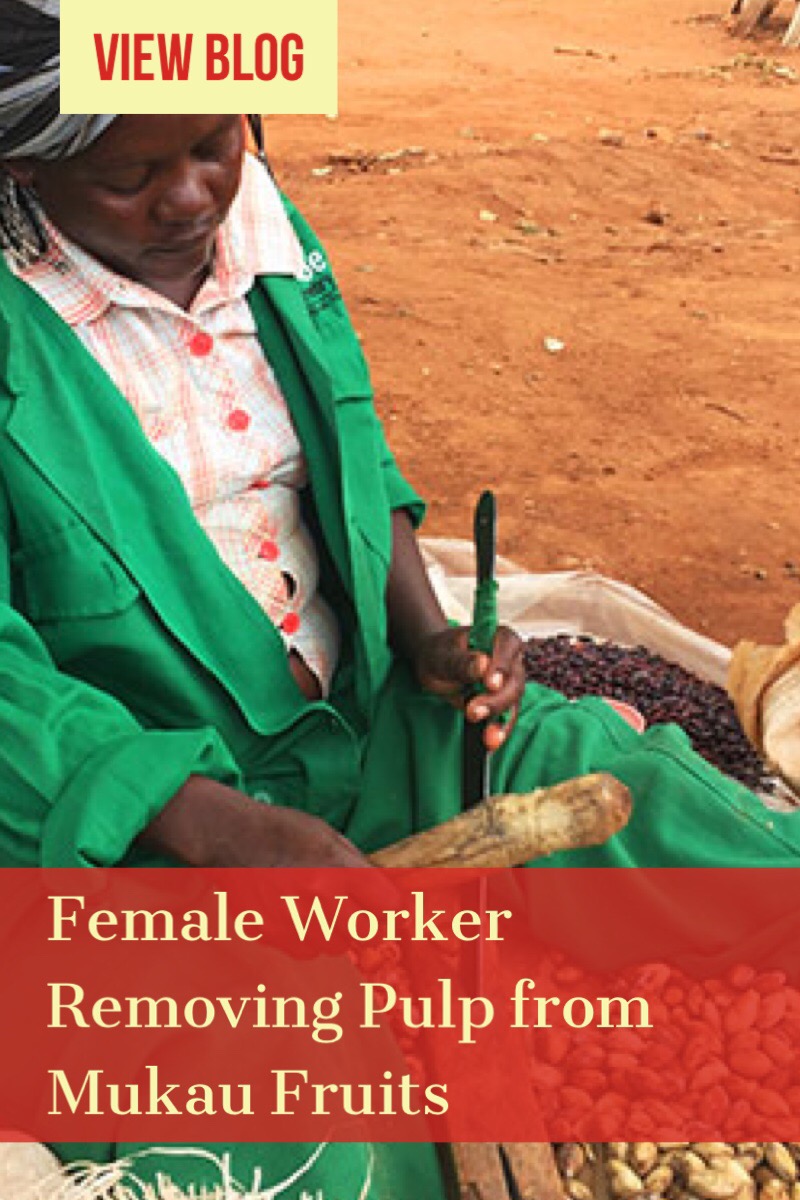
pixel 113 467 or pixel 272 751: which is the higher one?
pixel 113 467

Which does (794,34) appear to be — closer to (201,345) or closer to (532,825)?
(201,345)

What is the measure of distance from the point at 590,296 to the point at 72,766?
455 cm

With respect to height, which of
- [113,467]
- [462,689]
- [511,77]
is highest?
[113,467]

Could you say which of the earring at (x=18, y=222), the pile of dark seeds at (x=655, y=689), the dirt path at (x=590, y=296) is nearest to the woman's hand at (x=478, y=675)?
the earring at (x=18, y=222)

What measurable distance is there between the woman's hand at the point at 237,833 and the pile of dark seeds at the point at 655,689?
1.45 metres

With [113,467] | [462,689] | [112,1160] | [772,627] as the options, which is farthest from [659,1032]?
[772,627]

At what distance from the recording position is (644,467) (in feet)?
15.0

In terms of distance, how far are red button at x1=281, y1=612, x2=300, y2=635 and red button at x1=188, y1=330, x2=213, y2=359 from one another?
36 centimetres

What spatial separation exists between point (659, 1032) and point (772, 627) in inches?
A: 69.6

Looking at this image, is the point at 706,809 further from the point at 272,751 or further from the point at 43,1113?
the point at 43,1113

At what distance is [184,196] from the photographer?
1.82 metres

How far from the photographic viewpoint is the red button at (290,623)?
7.12 feet

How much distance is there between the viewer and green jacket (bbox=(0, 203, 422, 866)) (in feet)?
5.72

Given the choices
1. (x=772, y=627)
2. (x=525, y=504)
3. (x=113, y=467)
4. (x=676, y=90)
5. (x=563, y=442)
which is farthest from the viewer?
(x=676, y=90)
